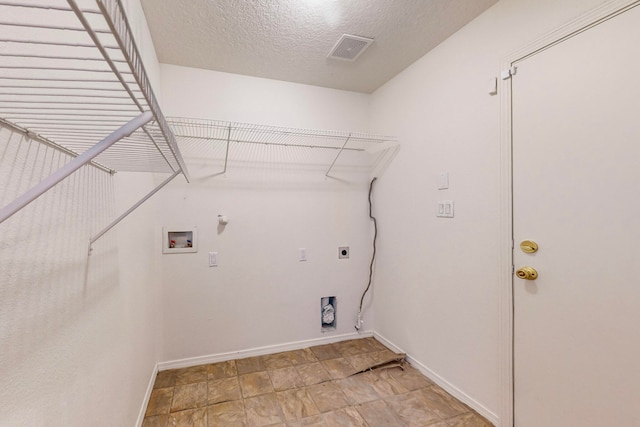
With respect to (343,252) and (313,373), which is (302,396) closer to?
(313,373)

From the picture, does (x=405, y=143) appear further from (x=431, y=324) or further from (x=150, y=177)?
(x=150, y=177)

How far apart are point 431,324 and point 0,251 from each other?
2.44 m

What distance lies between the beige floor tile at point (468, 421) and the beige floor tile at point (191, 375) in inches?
71.3

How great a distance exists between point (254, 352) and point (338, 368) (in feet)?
2.59

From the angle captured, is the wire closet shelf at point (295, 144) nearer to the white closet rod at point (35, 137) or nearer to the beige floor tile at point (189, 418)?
the white closet rod at point (35, 137)

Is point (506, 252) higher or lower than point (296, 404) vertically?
higher

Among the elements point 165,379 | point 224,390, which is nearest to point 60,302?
point 224,390

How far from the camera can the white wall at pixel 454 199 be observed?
180 cm

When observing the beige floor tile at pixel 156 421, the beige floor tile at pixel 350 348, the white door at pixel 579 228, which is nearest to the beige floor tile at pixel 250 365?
the beige floor tile at pixel 156 421

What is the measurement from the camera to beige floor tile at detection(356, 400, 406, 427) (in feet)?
6.03

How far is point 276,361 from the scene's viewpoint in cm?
260

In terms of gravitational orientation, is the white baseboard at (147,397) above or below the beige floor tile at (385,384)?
above

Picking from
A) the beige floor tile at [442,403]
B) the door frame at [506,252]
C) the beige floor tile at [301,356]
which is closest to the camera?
the door frame at [506,252]

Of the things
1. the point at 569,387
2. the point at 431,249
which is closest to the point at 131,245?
the point at 431,249
